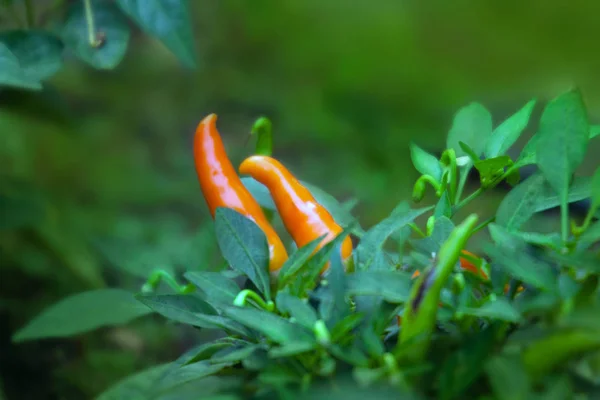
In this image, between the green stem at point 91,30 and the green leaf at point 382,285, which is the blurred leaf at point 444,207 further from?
the green stem at point 91,30

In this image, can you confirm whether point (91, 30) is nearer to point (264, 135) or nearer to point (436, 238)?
point (264, 135)

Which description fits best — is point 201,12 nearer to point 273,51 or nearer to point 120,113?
point 273,51

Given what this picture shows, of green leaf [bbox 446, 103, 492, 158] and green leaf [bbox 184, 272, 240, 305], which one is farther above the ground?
green leaf [bbox 446, 103, 492, 158]

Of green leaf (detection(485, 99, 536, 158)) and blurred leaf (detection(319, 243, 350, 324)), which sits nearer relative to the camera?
blurred leaf (detection(319, 243, 350, 324))

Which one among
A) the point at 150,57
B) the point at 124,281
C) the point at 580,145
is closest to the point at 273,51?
the point at 150,57

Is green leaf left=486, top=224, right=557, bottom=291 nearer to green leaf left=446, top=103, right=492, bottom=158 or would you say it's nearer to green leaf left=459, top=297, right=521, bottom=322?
green leaf left=459, top=297, right=521, bottom=322

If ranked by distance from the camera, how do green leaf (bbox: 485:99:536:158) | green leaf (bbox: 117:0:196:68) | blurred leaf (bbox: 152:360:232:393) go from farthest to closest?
green leaf (bbox: 117:0:196:68) < green leaf (bbox: 485:99:536:158) < blurred leaf (bbox: 152:360:232:393)

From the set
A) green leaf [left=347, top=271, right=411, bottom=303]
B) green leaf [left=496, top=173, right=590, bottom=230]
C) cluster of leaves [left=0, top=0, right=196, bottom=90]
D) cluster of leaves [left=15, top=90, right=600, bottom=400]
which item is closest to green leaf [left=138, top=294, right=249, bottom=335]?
cluster of leaves [left=15, top=90, right=600, bottom=400]

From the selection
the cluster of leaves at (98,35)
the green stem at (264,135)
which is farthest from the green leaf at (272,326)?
the cluster of leaves at (98,35)
